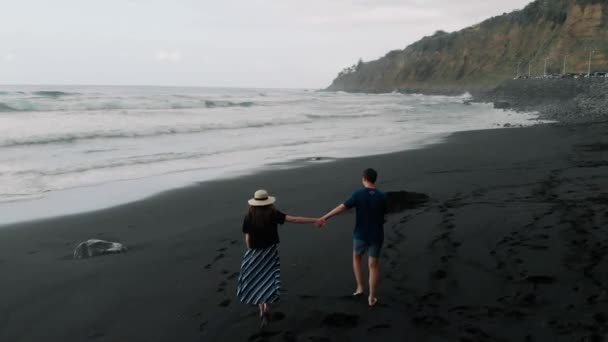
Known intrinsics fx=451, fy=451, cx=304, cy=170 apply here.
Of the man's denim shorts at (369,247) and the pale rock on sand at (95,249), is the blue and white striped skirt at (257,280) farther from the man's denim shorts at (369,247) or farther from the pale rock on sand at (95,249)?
the pale rock on sand at (95,249)

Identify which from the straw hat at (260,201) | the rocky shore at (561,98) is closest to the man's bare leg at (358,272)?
the straw hat at (260,201)

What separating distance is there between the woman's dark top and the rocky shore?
82.0ft

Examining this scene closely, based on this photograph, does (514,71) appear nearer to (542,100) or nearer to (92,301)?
(542,100)

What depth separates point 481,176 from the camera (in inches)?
473

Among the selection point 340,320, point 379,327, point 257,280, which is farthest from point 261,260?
point 379,327

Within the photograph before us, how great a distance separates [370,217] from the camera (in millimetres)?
5121

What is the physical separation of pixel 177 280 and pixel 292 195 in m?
5.09

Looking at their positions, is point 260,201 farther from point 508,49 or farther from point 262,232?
point 508,49

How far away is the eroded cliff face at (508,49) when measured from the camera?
3359 inches

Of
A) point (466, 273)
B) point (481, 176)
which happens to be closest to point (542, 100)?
point (481, 176)

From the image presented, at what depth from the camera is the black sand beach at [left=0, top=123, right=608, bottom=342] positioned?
4820 millimetres

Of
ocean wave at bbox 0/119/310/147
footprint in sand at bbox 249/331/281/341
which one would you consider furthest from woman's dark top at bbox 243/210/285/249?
ocean wave at bbox 0/119/310/147

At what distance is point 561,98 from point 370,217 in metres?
49.0

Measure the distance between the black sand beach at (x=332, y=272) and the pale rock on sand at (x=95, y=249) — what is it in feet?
0.56
